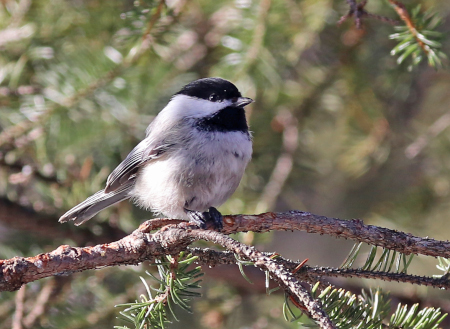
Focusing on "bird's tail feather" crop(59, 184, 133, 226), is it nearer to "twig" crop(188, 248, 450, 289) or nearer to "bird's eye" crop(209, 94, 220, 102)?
"bird's eye" crop(209, 94, 220, 102)

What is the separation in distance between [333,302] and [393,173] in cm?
196

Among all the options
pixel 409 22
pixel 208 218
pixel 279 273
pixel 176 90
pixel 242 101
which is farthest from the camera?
pixel 176 90

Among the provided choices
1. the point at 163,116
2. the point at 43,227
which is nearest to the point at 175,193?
the point at 163,116

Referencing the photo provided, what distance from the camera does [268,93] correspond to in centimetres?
238

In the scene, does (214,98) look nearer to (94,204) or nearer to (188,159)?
(188,159)

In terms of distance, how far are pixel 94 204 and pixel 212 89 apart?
0.82 m

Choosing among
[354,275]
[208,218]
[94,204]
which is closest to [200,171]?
[208,218]

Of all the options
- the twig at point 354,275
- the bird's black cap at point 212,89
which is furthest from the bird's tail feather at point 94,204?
the twig at point 354,275

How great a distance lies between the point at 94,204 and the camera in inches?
90.3

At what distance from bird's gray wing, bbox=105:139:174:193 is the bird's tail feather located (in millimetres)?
37

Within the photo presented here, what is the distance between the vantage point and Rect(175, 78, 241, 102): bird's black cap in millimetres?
2266

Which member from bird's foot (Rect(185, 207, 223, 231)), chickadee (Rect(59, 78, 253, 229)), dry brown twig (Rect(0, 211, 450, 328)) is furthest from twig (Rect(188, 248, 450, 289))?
chickadee (Rect(59, 78, 253, 229))

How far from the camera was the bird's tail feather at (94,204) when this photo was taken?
2170mm

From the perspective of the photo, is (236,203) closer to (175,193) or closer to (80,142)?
(175,193)
